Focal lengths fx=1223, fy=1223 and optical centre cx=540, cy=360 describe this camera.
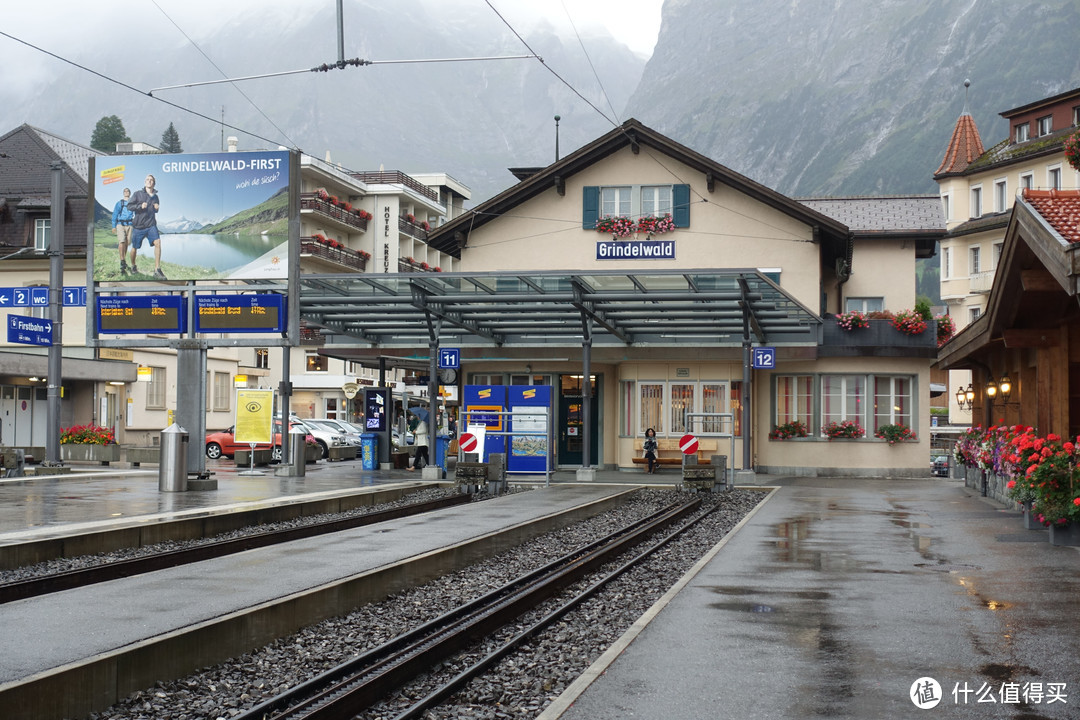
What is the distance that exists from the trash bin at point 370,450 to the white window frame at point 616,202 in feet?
30.6

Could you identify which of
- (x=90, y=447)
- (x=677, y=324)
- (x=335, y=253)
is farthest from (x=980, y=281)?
(x=90, y=447)

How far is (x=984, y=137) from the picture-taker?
183m

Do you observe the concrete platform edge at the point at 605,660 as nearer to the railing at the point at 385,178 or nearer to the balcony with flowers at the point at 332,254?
the balcony with flowers at the point at 332,254

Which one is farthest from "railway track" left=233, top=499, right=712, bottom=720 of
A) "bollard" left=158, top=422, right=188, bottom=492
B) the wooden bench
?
the wooden bench

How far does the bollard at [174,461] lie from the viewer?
882 inches

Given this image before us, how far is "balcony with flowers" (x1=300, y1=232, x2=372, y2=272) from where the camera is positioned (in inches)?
2601

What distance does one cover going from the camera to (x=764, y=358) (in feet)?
95.9

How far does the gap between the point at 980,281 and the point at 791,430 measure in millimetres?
43906

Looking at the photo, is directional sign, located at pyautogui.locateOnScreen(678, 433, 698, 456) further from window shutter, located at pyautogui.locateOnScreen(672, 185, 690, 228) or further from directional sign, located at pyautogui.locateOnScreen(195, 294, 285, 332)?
window shutter, located at pyautogui.locateOnScreen(672, 185, 690, 228)

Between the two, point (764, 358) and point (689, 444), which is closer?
point (689, 444)

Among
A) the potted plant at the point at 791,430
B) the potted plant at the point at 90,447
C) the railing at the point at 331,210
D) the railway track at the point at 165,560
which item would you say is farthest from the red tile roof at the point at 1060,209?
the railing at the point at 331,210

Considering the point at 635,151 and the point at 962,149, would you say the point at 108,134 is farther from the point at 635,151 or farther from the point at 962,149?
the point at 635,151

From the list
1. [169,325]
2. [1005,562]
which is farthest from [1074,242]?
[169,325]

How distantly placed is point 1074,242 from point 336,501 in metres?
14.6
